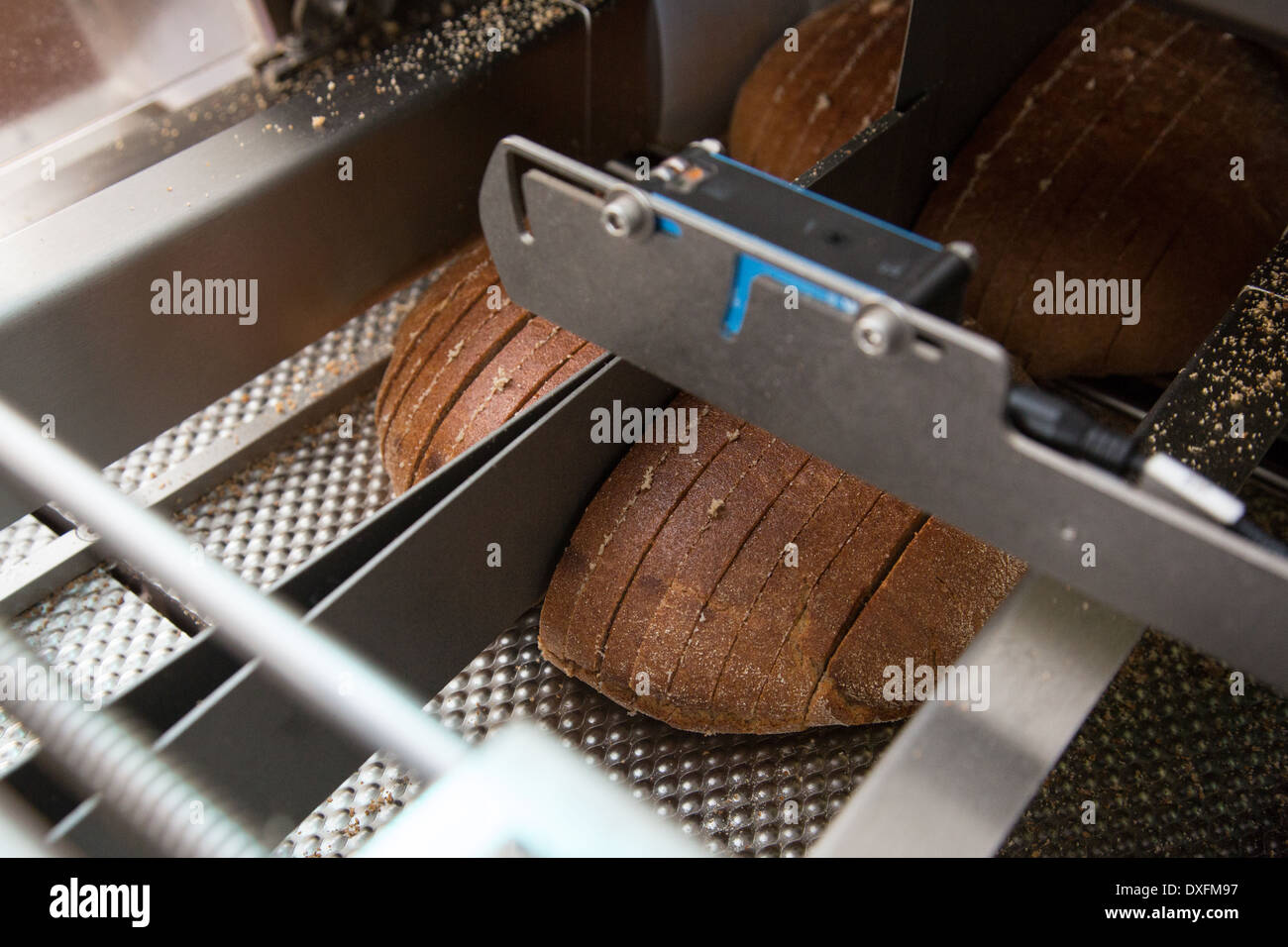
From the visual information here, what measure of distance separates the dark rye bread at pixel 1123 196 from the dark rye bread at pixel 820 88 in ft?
0.76

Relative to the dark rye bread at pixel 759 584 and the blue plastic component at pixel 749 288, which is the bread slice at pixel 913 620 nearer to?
the dark rye bread at pixel 759 584

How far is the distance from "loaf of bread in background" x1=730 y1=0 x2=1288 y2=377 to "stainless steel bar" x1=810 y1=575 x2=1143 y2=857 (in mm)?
887

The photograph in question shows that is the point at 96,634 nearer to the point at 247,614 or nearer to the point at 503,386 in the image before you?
the point at 503,386

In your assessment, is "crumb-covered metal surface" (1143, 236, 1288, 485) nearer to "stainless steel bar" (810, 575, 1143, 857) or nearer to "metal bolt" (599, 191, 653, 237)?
"stainless steel bar" (810, 575, 1143, 857)

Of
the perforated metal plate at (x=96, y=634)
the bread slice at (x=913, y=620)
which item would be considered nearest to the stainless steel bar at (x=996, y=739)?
the bread slice at (x=913, y=620)

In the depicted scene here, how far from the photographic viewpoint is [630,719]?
1385mm

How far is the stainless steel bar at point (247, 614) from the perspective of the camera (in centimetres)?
62

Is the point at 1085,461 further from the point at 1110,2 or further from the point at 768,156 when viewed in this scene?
the point at 1110,2

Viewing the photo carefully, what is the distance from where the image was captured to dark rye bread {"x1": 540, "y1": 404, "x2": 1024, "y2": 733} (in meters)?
1.21

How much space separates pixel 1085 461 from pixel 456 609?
66 centimetres

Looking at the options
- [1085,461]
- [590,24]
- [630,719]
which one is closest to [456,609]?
[630,719]

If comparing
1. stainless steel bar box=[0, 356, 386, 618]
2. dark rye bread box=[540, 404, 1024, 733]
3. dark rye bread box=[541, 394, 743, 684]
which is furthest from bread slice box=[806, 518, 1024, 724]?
stainless steel bar box=[0, 356, 386, 618]

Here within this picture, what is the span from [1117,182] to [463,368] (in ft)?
3.59

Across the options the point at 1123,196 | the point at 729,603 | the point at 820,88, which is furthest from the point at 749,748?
the point at 820,88
